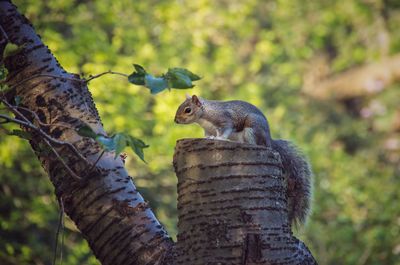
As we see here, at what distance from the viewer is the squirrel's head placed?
3.52 metres

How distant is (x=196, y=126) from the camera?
6.63 meters

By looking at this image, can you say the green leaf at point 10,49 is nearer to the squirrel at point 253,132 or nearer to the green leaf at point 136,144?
the green leaf at point 136,144

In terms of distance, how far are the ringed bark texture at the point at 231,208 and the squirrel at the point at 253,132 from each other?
761mm

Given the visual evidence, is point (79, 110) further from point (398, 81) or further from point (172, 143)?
point (398, 81)

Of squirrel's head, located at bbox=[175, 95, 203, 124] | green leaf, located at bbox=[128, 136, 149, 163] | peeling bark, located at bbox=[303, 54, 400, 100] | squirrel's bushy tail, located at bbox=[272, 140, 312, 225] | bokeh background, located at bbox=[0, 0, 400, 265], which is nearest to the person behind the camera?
green leaf, located at bbox=[128, 136, 149, 163]

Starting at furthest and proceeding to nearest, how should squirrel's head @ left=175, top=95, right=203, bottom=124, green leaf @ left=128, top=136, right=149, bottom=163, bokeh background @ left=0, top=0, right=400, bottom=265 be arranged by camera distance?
bokeh background @ left=0, top=0, right=400, bottom=265, squirrel's head @ left=175, top=95, right=203, bottom=124, green leaf @ left=128, top=136, right=149, bottom=163

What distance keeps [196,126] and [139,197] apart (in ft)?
15.3

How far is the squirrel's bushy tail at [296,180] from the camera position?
2.70 metres

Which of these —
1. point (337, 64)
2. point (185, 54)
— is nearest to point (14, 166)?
point (185, 54)

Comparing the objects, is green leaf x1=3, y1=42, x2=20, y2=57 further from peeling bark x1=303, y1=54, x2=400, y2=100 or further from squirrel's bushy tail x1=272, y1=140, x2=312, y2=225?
peeling bark x1=303, y1=54, x2=400, y2=100

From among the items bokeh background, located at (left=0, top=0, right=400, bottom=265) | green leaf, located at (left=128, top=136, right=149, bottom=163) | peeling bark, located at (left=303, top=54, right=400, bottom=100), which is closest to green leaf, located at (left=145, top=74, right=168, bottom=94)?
green leaf, located at (left=128, top=136, right=149, bottom=163)

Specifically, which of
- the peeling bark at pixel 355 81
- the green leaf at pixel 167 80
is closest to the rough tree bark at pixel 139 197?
the green leaf at pixel 167 80

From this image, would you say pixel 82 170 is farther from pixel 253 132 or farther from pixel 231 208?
pixel 253 132

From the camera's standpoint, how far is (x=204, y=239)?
5.74ft
